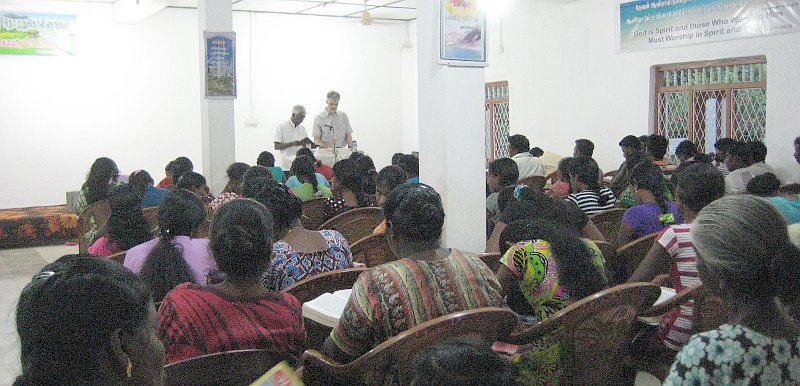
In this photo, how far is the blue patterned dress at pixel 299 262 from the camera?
9.89 ft

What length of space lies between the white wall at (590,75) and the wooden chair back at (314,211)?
461 cm

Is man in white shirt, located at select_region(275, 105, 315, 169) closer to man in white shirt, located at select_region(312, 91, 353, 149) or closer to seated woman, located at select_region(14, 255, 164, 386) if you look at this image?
man in white shirt, located at select_region(312, 91, 353, 149)

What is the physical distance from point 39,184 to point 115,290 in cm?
1033

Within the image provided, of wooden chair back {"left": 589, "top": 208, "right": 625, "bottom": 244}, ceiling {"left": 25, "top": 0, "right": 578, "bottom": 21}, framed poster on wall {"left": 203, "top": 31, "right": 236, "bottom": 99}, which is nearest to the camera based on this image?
wooden chair back {"left": 589, "top": 208, "right": 625, "bottom": 244}

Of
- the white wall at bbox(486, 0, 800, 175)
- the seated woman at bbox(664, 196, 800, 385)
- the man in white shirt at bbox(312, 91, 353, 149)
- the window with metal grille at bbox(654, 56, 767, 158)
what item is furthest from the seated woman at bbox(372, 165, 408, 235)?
the man in white shirt at bbox(312, 91, 353, 149)

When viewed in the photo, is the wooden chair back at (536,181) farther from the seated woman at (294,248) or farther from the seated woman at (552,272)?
the seated woman at (552,272)

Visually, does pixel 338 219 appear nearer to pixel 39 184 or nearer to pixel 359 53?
pixel 39 184

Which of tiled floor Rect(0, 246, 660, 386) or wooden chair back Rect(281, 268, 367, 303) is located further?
tiled floor Rect(0, 246, 660, 386)

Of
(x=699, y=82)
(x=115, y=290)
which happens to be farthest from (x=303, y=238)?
(x=699, y=82)

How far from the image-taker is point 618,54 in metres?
9.23

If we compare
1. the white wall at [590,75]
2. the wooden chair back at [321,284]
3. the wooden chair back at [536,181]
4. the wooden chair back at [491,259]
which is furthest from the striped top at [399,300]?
the white wall at [590,75]

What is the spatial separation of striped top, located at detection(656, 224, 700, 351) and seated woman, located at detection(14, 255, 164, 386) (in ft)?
6.36

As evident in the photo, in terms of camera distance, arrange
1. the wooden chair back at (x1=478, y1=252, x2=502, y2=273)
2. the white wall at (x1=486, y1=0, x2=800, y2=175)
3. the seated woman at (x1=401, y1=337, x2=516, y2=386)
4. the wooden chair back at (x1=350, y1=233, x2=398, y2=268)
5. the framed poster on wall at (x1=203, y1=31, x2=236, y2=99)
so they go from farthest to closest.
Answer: the white wall at (x1=486, y1=0, x2=800, y2=175) < the framed poster on wall at (x1=203, y1=31, x2=236, y2=99) < the wooden chair back at (x1=350, y1=233, x2=398, y2=268) < the wooden chair back at (x1=478, y1=252, x2=502, y2=273) < the seated woman at (x1=401, y1=337, x2=516, y2=386)

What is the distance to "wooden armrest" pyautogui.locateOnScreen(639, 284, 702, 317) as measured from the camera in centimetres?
260
